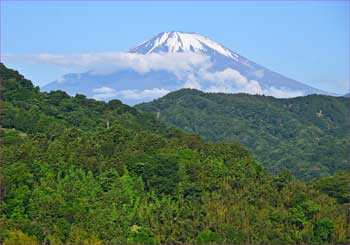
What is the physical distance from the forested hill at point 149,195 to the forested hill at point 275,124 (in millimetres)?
33664

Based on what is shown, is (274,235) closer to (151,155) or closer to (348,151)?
(151,155)

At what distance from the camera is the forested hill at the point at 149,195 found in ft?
56.1

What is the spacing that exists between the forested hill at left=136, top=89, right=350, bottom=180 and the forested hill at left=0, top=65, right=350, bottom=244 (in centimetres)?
3366

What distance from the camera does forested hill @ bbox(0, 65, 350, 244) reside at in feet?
56.1

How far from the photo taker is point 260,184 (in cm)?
2122

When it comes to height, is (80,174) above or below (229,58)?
below

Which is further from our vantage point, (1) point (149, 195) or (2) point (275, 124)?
(2) point (275, 124)

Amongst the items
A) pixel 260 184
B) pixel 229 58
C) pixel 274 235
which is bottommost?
pixel 274 235

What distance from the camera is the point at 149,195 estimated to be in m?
19.8

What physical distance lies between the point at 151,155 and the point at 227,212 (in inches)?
169

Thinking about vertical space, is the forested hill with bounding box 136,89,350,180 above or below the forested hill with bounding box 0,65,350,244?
above

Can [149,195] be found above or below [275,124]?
below

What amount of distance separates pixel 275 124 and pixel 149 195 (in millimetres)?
64258

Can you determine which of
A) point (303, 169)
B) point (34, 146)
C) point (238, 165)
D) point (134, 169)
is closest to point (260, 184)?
point (238, 165)
